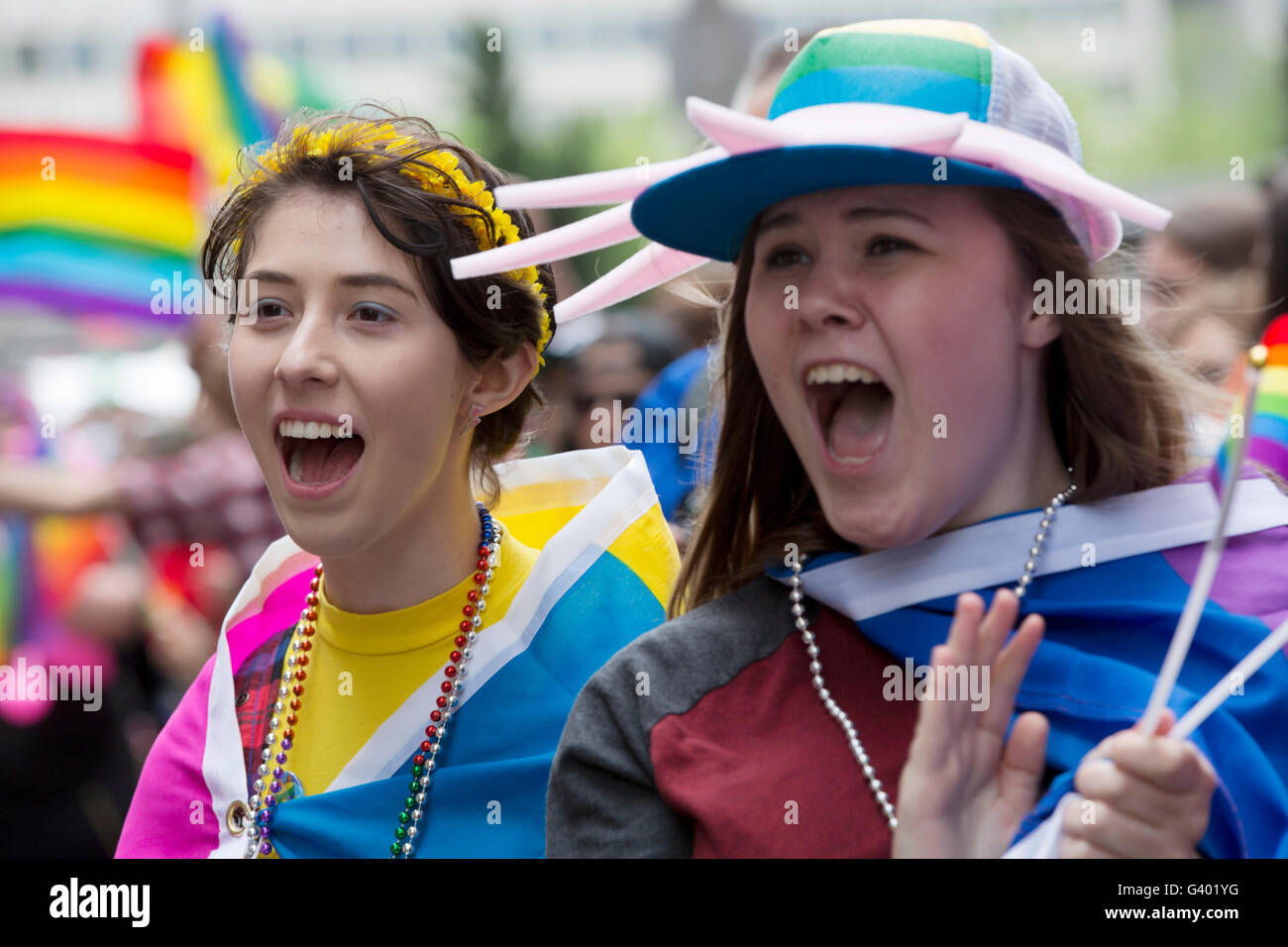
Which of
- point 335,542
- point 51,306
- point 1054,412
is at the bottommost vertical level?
point 335,542

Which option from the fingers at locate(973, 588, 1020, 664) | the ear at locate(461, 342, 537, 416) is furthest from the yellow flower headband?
the fingers at locate(973, 588, 1020, 664)

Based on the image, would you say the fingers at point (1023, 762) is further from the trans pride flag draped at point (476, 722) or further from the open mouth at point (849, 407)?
the trans pride flag draped at point (476, 722)

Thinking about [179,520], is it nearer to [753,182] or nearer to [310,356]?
[310,356]

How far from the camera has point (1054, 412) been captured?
80.0 inches

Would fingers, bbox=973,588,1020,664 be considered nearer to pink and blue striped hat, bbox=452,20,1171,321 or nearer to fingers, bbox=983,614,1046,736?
fingers, bbox=983,614,1046,736

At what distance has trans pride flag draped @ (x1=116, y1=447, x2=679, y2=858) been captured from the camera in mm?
2275

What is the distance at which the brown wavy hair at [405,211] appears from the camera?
236 centimetres

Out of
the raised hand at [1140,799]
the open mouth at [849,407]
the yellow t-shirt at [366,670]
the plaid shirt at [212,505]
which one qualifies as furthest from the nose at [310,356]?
the plaid shirt at [212,505]

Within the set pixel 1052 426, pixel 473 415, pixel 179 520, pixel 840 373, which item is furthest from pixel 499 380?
pixel 179 520

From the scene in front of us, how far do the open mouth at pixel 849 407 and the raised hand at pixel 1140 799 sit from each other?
1.69ft

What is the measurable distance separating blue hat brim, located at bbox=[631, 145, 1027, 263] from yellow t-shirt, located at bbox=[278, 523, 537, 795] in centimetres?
77
